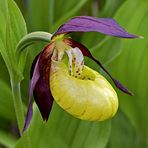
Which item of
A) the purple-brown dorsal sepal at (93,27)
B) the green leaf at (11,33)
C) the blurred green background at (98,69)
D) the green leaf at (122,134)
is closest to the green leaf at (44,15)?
the blurred green background at (98,69)

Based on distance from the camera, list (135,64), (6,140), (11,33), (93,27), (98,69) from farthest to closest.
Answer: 1. (6,140)
2. (135,64)
3. (98,69)
4. (11,33)
5. (93,27)

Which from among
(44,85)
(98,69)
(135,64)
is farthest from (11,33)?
(135,64)

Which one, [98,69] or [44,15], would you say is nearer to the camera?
[98,69]

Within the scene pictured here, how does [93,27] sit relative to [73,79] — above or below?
above

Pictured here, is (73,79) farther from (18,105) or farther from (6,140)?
(6,140)

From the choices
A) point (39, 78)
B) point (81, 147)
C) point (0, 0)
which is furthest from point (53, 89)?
point (81, 147)

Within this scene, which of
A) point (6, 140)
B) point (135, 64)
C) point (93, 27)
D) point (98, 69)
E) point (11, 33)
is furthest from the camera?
point (6, 140)
